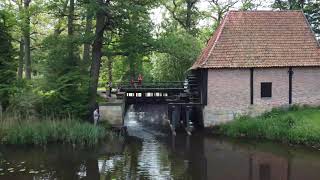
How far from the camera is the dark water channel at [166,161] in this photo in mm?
15375

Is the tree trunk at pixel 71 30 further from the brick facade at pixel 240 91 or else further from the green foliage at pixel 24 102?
the brick facade at pixel 240 91

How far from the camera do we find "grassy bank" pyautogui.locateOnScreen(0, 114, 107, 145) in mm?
20172

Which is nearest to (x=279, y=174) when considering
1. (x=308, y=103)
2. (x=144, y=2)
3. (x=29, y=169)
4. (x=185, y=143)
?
(x=185, y=143)

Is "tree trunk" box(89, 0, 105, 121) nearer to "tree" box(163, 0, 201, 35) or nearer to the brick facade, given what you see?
the brick facade

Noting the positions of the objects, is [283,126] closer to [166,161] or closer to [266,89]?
[266,89]

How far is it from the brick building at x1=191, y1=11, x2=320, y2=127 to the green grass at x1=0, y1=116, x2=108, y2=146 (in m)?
6.89

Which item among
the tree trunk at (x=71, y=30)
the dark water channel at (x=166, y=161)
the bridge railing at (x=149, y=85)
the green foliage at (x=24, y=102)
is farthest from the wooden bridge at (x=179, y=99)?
the green foliage at (x=24, y=102)

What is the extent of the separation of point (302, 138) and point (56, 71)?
12.6 m

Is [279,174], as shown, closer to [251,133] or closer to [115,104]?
[251,133]

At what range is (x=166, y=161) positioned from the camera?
683 inches

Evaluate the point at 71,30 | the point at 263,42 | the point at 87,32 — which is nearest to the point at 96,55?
the point at 87,32

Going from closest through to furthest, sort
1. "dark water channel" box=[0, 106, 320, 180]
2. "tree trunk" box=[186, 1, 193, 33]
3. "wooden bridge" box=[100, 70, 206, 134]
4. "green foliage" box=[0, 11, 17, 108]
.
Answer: "dark water channel" box=[0, 106, 320, 180] < "green foliage" box=[0, 11, 17, 108] < "wooden bridge" box=[100, 70, 206, 134] < "tree trunk" box=[186, 1, 193, 33]

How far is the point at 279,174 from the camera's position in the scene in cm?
1561

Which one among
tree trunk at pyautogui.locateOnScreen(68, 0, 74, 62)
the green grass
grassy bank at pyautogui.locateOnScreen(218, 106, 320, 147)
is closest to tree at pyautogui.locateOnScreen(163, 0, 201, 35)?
tree trunk at pyautogui.locateOnScreen(68, 0, 74, 62)
